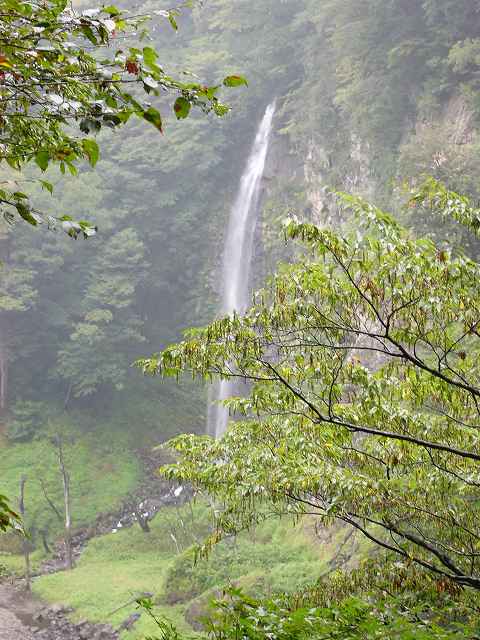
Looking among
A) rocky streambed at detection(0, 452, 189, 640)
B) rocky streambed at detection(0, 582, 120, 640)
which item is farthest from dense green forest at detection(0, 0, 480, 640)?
rocky streambed at detection(0, 582, 120, 640)

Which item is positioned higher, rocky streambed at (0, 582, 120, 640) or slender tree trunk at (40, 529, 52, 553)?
slender tree trunk at (40, 529, 52, 553)

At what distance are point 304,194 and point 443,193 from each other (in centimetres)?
1711

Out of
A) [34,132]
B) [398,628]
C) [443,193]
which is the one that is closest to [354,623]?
[398,628]

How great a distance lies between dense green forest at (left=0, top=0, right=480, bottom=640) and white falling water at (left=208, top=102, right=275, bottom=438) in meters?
0.64

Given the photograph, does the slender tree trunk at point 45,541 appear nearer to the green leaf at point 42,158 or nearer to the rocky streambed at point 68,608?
the rocky streambed at point 68,608

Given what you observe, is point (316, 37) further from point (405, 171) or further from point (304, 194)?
point (405, 171)

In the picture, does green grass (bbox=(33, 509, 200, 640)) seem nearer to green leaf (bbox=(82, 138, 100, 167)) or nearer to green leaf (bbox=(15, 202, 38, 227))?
green leaf (bbox=(15, 202, 38, 227))

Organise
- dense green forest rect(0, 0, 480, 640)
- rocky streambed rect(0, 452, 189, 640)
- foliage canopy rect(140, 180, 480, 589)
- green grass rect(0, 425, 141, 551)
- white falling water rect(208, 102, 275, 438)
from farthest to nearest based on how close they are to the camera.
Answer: white falling water rect(208, 102, 275, 438) < green grass rect(0, 425, 141, 551) < rocky streambed rect(0, 452, 189, 640) < dense green forest rect(0, 0, 480, 640) < foliage canopy rect(140, 180, 480, 589)

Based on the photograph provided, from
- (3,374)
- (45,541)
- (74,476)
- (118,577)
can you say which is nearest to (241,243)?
(3,374)

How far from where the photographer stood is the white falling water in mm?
22781

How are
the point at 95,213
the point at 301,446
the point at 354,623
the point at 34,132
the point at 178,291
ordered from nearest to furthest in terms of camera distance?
the point at 34,132 < the point at 354,623 < the point at 301,446 < the point at 95,213 < the point at 178,291

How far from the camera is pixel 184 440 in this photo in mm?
5883

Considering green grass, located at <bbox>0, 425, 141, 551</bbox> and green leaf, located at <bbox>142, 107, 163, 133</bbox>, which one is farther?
green grass, located at <bbox>0, 425, 141, 551</bbox>

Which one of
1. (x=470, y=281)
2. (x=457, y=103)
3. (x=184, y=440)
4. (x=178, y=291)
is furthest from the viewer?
(x=178, y=291)
